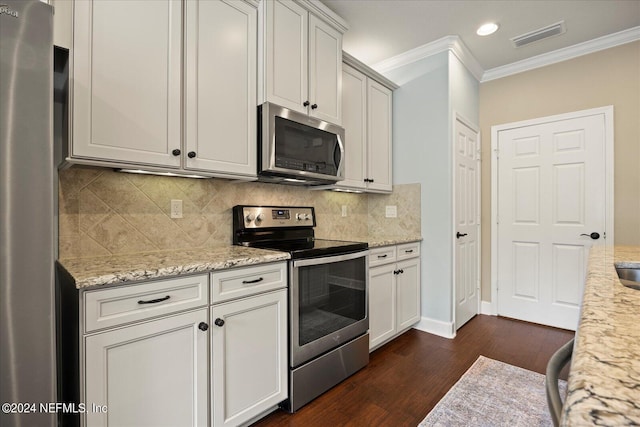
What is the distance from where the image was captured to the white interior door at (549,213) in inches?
118

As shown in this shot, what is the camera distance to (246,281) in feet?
5.20

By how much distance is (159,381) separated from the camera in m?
1.29

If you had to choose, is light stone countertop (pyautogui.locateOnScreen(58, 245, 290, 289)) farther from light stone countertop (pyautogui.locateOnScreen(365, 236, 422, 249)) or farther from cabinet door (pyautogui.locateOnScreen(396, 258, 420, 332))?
cabinet door (pyautogui.locateOnScreen(396, 258, 420, 332))

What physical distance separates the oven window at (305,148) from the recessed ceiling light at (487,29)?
1687 mm

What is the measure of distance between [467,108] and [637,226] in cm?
183

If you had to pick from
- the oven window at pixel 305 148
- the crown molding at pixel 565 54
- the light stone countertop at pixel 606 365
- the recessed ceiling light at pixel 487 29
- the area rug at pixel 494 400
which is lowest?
the area rug at pixel 494 400

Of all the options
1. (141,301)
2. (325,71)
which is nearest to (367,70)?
(325,71)

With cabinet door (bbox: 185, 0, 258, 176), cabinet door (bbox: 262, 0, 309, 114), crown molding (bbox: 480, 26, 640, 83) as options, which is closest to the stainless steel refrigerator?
cabinet door (bbox: 185, 0, 258, 176)

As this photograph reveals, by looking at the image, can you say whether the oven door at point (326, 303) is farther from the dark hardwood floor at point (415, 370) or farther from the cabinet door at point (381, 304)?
the dark hardwood floor at point (415, 370)

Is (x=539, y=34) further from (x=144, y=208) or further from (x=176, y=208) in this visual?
(x=144, y=208)

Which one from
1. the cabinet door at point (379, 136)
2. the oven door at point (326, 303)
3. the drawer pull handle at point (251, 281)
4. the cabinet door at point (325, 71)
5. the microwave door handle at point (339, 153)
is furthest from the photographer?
the cabinet door at point (379, 136)

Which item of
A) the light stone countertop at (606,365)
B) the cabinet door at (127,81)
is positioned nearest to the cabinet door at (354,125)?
the cabinet door at (127,81)

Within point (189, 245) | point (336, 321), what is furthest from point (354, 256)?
point (189, 245)

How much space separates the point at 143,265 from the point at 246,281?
1.54ft
